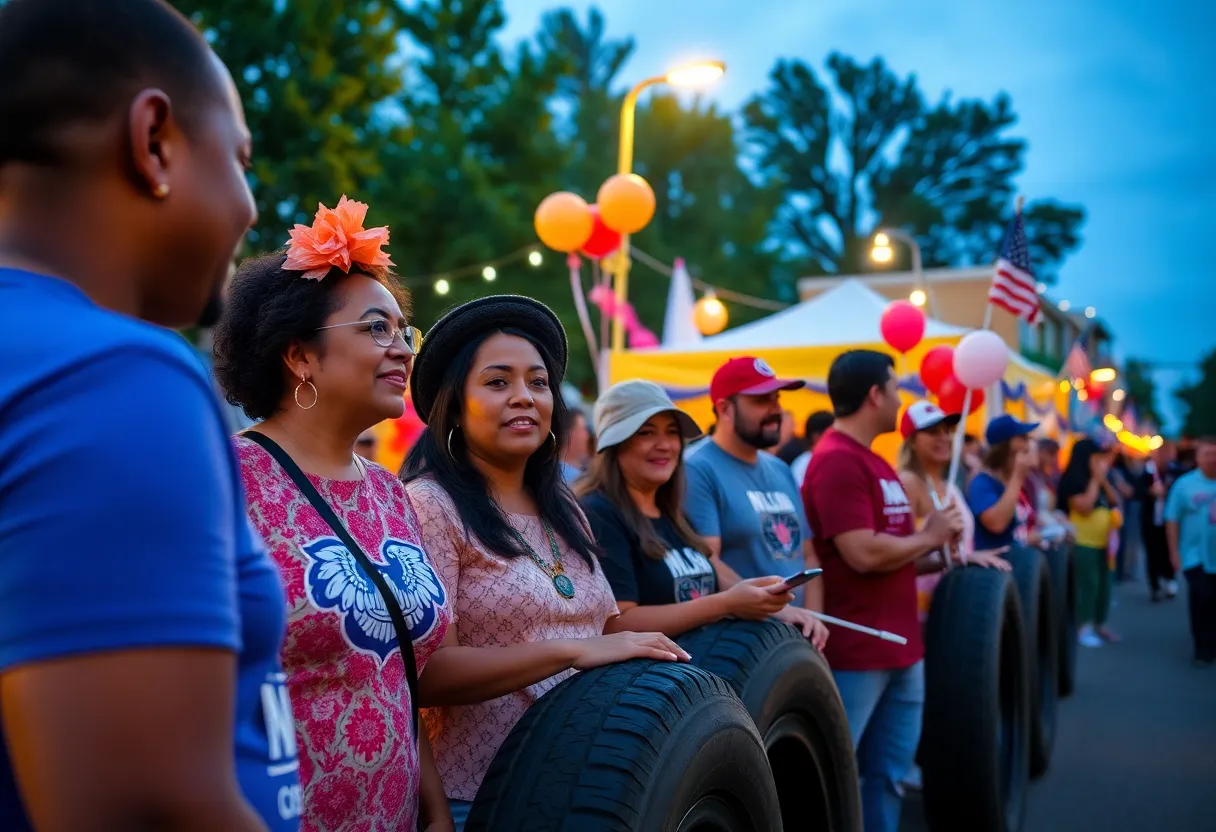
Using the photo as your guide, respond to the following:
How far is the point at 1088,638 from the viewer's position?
11.1 metres

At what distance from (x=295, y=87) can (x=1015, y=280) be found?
41.5 feet

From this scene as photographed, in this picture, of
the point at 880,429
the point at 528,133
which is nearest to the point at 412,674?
the point at 880,429

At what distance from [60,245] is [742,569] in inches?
134

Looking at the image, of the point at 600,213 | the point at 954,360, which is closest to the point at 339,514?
the point at 954,360

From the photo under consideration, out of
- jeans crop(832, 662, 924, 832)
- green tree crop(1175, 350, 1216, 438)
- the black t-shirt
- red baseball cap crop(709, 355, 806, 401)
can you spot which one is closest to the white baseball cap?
the black t-shirt

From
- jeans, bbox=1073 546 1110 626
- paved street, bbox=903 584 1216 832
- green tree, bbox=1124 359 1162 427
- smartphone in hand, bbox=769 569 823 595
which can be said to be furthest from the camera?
green tree, bbox=1124 359 1162 427

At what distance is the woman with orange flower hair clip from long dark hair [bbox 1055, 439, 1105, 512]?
9.60 m

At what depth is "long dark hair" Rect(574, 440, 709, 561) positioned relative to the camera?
338cm

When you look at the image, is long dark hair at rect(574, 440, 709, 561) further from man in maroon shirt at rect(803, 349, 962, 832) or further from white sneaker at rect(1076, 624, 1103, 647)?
white sneaker at rect(1076, 624, 1103, 647)

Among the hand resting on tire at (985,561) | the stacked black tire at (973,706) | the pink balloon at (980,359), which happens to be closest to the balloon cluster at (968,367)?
the pink balloon at (980,359)

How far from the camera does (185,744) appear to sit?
81 centimetres

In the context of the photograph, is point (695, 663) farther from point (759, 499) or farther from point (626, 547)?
point (759, 499)

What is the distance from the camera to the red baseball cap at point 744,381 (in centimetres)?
434

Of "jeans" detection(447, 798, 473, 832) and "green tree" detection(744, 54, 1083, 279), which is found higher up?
"green tree" detection(744, 54, 1083, 279)
